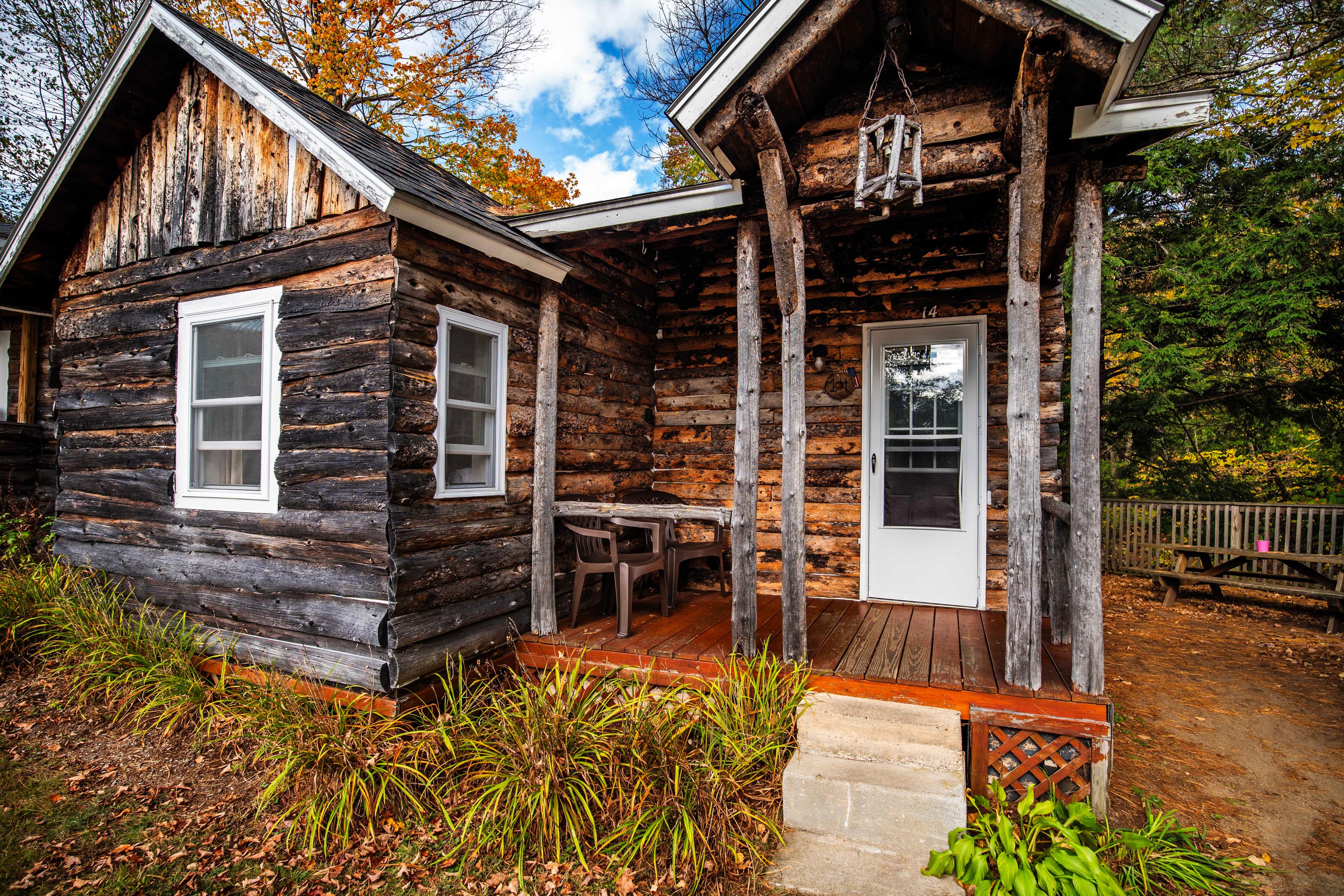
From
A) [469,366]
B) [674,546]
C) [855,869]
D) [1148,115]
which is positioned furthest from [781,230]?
[855,869]

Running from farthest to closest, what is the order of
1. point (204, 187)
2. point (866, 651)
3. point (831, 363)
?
point (831, 363) < point (204, 187) < point (866, 651)

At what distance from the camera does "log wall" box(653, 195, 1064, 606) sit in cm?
517

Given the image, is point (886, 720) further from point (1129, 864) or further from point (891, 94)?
point (891, 94)

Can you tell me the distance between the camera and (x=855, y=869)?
2.74m

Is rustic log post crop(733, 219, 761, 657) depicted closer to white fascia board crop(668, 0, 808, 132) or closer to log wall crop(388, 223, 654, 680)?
white fascia board crop(668, 0, 808, 132)

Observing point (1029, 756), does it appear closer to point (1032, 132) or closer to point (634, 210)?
point (1032, 132)

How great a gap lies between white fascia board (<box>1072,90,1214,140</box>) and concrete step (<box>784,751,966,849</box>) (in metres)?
3.15

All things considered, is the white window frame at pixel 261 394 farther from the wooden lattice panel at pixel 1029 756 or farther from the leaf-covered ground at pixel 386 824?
the wooden lattice panel at pixel 1029 756

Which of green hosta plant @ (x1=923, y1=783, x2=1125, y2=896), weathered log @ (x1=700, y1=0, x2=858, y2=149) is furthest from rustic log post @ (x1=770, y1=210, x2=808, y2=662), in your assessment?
green hosta plant @ (x1=923, y1=783, x2=1125, y2=896)

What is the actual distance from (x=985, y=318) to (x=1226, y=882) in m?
3.87

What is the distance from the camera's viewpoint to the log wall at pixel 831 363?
17.0 ft

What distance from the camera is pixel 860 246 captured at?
18.0 feet

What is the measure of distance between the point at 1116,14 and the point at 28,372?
1056 cm

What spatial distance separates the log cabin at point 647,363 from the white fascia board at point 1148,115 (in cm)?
1
